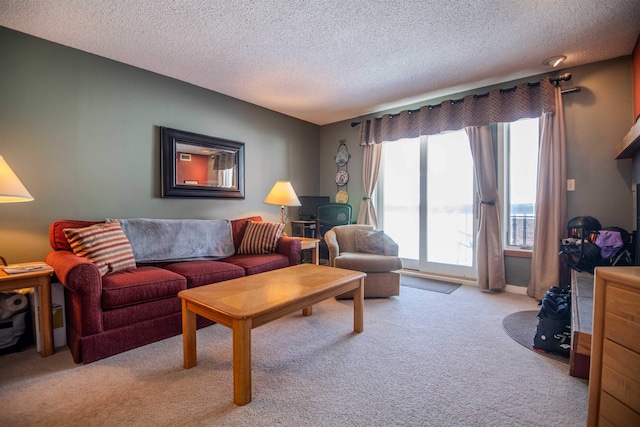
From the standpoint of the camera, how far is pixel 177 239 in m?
3.02

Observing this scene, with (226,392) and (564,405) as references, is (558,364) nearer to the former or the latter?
(564,405)

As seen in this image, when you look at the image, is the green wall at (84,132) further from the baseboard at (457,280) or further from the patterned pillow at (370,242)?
the baseboard at (457,280)

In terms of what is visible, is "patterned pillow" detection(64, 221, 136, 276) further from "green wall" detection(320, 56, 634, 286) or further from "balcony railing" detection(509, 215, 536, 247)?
"green wall" detection(320, 56, 634, 286)

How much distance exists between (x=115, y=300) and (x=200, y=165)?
1956 mm

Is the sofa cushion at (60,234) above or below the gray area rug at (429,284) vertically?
above

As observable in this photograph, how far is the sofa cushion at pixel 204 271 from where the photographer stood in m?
2.47

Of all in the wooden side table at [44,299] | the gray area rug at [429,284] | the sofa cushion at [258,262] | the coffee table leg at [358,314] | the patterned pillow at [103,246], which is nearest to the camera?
the wooden side table at [44,299]

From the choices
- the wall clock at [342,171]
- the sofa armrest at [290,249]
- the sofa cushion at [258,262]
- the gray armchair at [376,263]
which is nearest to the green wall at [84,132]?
the sofa cushion at [258,262]

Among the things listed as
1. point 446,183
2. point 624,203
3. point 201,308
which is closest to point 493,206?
point 446,183

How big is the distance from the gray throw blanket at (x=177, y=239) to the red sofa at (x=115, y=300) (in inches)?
9.0

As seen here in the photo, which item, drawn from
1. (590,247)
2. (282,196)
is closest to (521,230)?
(590,247)

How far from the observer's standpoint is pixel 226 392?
1.61m

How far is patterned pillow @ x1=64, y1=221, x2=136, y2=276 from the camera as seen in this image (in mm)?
2232

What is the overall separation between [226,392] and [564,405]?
70.1 inches
